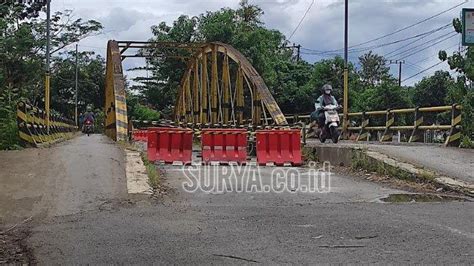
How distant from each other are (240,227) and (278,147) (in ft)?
28.4

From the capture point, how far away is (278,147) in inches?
602

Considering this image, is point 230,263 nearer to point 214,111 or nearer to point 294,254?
point 294,254

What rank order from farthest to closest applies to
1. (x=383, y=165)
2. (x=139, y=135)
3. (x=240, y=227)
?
(x=139, y=135)
(x=383, y=165)
(x=240, y=227)

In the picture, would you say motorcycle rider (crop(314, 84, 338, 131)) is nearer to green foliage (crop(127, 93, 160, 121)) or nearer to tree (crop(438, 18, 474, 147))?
tree (crop(438, 18, 474, 147))

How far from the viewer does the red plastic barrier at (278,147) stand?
1516 cm

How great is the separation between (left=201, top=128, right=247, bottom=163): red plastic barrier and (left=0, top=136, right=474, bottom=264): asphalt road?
5.60m

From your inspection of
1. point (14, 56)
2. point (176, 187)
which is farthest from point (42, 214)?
point (14, 56)

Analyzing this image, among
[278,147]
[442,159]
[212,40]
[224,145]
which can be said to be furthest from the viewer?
[212,40]

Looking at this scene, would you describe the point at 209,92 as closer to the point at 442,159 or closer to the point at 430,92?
the point at 442,159

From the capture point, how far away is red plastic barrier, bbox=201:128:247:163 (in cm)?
1550

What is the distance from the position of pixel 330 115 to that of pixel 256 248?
11.7m

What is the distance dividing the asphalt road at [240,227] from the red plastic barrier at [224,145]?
5.60m

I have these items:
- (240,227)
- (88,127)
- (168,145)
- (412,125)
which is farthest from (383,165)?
(88,127)

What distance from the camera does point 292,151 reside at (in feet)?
50.2
